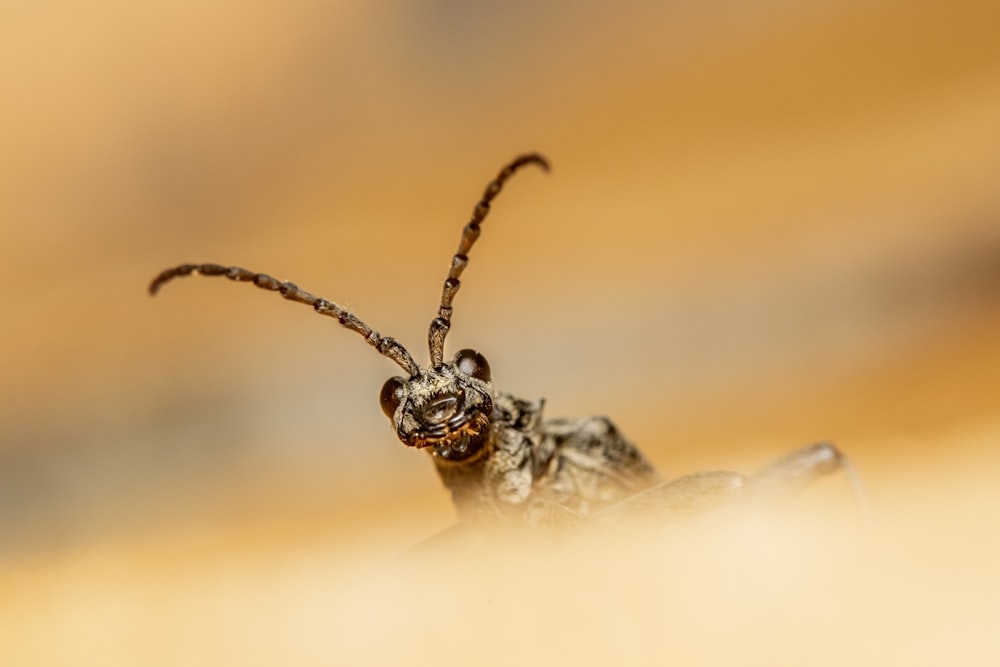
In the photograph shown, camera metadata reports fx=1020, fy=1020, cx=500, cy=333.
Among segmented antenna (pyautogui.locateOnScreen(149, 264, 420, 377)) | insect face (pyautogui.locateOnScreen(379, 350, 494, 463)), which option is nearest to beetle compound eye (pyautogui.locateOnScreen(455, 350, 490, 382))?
insect face (pyautogui.locateOnScreen(379, 350, 494, 463))

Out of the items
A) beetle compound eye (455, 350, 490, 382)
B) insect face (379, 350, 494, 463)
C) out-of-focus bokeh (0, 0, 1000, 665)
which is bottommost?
insect face (379, 350, 494, 463)

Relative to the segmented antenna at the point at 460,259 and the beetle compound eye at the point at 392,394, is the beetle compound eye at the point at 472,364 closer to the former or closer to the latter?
the segmented antenna at the point at 460,259

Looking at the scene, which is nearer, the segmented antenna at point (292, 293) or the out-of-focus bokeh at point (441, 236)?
the segmented antenna at point (292, 293)

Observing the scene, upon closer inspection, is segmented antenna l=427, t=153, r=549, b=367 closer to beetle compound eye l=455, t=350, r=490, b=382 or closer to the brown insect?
the brown insect

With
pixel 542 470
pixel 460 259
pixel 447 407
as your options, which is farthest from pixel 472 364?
pixel 542 470

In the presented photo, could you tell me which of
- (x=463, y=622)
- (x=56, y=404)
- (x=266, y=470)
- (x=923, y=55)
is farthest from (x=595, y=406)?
(x=463, y=622)

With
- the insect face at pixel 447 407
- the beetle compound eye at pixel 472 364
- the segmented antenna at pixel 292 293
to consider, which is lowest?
the insect face at pixel 447 407

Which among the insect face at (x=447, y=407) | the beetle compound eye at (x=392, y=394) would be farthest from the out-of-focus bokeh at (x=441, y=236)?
the beetle compound eye at (x=392, y=394)

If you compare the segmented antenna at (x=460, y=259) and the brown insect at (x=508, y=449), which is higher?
the segmented antenna at (x=460, y=259)
